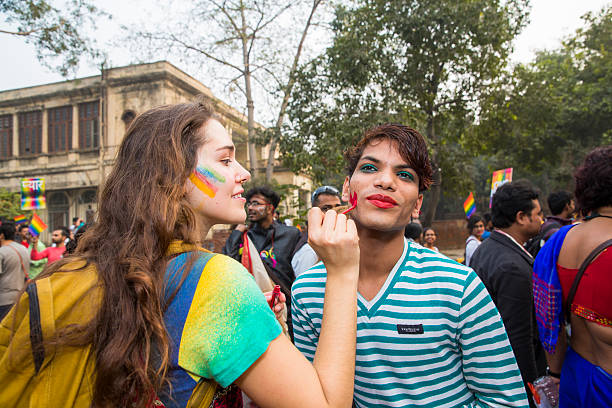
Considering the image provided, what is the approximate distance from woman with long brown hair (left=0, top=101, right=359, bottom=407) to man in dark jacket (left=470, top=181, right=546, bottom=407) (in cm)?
208

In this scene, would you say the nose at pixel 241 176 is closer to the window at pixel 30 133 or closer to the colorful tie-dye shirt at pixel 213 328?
the colorful tie-dye shirt at pixel 213 328

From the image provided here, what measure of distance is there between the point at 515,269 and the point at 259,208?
309 cm

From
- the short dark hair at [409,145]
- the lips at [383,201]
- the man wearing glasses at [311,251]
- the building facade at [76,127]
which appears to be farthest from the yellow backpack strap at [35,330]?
the building facade at [76,127]

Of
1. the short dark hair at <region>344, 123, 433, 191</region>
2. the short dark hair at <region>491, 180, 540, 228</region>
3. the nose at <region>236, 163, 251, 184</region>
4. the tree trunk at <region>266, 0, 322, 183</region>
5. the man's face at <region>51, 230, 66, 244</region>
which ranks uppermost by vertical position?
the tree trunk at <region>266, 0, 322, 183</region>

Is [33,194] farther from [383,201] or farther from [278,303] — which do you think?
[383,201]

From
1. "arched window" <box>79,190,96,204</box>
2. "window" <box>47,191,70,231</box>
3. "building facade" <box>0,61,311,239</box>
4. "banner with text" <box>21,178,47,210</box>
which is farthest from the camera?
"window" <box>47,191,70,231</box>

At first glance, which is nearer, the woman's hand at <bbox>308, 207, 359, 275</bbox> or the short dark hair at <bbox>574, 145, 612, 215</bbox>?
the woman's hand at <bbox>308, 207, 359, 275</bbox>

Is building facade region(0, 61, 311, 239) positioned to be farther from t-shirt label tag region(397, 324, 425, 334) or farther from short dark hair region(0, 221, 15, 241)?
t-shirt label tag region(397, 324, 425, 334)

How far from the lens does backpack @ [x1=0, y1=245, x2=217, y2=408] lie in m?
0.94

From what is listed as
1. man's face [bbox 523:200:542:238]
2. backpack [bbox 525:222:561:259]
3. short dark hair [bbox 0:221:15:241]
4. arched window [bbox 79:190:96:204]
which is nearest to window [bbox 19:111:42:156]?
arched window [bbox 79:190:96:204]

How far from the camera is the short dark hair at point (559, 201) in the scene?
4.92 meters

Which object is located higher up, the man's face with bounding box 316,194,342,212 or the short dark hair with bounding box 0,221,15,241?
the man's face with bounding box 316,194,342,212

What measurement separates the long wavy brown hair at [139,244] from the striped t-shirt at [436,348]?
33.4 inches

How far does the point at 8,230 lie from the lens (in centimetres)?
546
